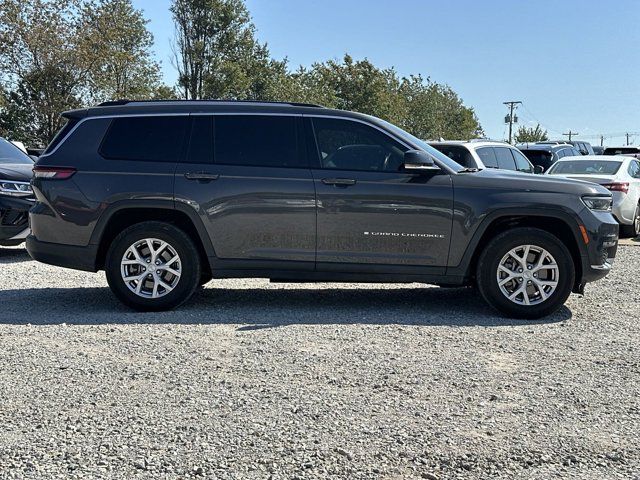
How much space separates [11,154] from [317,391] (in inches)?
357

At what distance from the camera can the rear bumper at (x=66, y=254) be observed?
270 inches

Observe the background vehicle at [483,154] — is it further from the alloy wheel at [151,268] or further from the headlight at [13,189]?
the headlight at [13,189]

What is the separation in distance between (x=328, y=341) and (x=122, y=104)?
3129 millimetres

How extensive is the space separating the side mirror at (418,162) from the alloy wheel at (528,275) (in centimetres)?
105

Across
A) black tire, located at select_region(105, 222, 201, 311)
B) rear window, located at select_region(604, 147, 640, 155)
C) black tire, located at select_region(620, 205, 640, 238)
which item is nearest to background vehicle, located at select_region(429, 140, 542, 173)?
black tire, located at select_region(620, 205, 640, 238)

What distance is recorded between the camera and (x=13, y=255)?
11141 millimetres

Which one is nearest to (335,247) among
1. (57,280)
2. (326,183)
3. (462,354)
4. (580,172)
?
(326,183)

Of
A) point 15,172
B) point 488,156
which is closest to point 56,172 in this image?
point 15,172

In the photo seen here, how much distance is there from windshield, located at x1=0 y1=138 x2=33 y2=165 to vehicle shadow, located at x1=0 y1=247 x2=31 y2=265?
137 centimetres

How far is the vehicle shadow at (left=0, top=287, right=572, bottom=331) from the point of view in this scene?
6570 millimetres

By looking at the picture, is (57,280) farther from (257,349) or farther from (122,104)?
(257,349)

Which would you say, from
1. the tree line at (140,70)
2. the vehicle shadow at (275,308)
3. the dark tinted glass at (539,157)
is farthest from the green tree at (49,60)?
the vehicle shadow at (275,308)

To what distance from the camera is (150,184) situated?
6.77 m

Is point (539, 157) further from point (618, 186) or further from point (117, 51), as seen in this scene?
point (117, 51)
